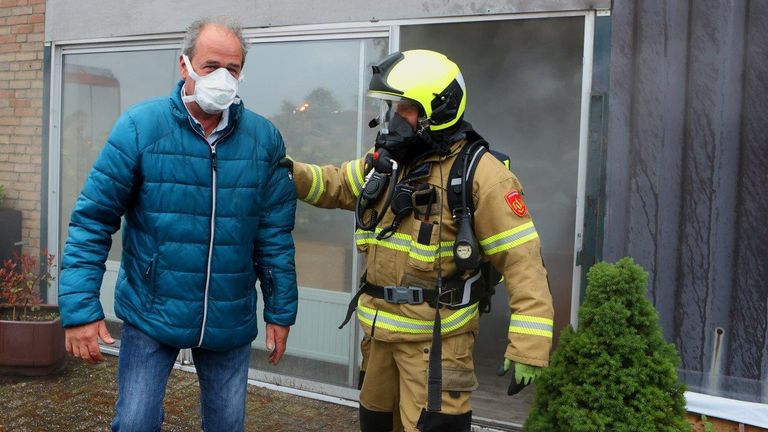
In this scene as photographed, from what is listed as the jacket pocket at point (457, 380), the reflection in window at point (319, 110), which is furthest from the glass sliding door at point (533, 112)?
the jacket pocket at point (457, 380)

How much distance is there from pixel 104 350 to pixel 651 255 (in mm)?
4467

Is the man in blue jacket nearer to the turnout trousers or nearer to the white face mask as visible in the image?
the white face mask

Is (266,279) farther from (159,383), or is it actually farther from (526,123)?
(526,123)

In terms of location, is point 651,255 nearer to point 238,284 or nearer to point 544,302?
point 544,302

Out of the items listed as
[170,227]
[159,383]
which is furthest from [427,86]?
[159,383]

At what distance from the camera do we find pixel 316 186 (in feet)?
11.5

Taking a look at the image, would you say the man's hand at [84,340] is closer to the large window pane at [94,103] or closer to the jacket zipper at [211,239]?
the jacket zipper at [211,239]

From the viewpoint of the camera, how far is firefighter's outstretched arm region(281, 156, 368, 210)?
3490mm

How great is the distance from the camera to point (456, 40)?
6637mm

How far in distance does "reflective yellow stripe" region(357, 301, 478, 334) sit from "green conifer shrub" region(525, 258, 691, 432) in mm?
446

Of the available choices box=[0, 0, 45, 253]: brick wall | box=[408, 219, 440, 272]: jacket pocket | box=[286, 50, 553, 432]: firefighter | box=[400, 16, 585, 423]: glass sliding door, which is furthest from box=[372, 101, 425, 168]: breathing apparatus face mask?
box=[0, 0, 45, 253]: brick wall

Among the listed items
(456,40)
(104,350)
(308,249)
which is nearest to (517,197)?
(308,249)

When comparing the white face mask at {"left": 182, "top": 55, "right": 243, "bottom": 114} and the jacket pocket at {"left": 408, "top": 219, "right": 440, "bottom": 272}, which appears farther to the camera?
the jacket pocket at {"left": 408, "top": 219, "right": 440, "bottom": 272}

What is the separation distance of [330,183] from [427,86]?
76cm
